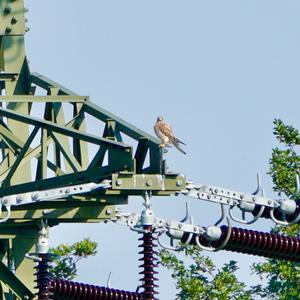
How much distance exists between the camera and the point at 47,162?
3095 centimetres

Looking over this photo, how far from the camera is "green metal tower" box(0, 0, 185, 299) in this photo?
29.2 m

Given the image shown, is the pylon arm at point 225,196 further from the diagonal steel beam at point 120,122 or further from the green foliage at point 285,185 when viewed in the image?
the green foliage at point 285,185

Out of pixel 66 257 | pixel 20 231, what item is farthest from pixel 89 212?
pixel 66 257

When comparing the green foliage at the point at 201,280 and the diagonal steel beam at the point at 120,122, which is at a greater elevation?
the green foliage at the point at 201,280

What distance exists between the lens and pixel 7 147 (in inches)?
1237

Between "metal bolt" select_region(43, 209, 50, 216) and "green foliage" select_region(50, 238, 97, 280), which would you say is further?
"green foliage" select_region(50, 238, 97, 280)

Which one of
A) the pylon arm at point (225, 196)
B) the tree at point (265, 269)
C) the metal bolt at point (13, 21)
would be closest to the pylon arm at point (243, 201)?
the pylon arm at point (225, 196)

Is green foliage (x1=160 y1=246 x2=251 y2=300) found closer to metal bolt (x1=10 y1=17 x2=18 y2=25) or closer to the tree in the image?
the tree

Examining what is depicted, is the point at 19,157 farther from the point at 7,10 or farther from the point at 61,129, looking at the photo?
the point at 7,10

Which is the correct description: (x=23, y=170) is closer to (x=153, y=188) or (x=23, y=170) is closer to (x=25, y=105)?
(x=25, y=105)

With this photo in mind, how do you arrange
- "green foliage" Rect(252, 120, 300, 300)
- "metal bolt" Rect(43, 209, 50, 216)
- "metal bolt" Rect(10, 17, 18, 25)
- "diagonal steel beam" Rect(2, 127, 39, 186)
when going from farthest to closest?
"green foliage" Rect(252, 120, 300, 300), "metal bolt" Rect(10, 17, 18, 25), "metal bolt" Rect(43, 209, 50, 216), "diagonal steel beam" Rect(2, 127, 39, 186)

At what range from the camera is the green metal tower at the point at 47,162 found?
95.9ft

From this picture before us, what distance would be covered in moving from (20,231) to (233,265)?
20077mm

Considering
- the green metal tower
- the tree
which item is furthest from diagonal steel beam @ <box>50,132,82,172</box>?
the tree
